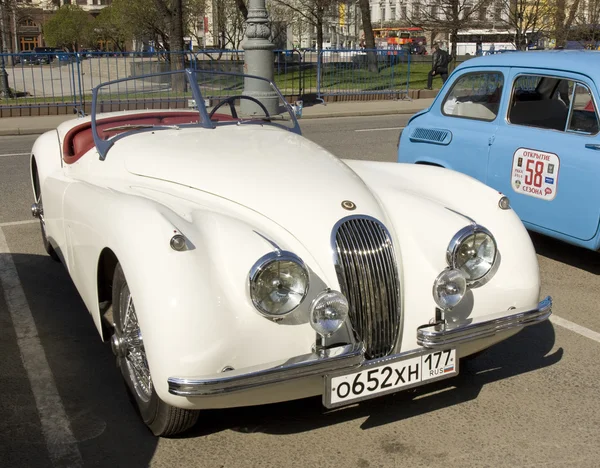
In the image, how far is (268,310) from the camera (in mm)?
3055

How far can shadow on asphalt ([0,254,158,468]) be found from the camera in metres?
3.28

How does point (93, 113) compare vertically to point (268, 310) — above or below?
above

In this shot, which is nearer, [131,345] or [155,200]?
[131,345]

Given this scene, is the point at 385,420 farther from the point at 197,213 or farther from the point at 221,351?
the point at 197,213

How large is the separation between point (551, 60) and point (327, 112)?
40.4ft

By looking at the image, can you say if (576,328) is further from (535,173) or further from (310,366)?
(310,366)

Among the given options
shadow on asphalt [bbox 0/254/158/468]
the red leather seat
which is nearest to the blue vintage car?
the red leather seat

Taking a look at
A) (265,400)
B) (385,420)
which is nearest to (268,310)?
(265,400)

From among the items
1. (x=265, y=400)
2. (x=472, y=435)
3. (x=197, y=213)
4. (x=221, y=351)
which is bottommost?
(x=472, y=435)

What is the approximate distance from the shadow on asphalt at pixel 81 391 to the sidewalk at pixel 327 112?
10455 mm

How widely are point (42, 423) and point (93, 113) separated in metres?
2.18

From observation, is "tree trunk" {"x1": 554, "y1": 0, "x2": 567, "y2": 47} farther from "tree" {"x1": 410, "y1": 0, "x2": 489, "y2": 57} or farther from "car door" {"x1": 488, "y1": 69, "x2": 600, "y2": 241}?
"car door" {"x1": 488, "y1": 69, "x2": 600, "y2": 241}

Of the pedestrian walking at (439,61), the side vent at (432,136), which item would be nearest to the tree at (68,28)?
the pedestrian walking at (439,61)

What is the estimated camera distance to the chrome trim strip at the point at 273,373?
9.46ft
